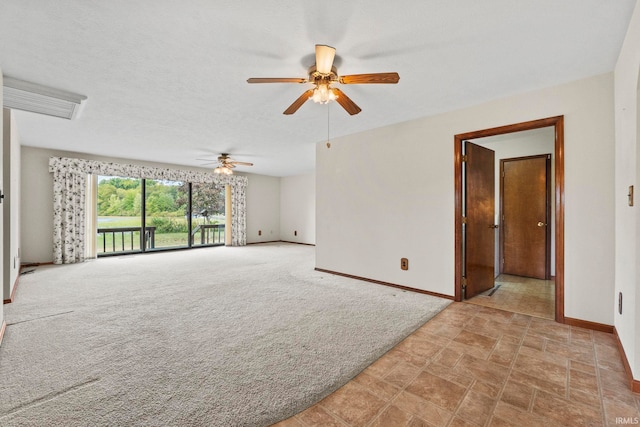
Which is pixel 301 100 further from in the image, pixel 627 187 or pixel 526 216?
pixel 526 216

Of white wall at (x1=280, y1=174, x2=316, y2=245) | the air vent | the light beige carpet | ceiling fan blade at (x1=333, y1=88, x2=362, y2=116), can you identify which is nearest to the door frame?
the light beige carpet

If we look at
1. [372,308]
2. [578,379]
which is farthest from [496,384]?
[372,308]

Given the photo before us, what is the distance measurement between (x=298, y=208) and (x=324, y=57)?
6888 mm

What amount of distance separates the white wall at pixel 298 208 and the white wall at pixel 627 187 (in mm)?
6538

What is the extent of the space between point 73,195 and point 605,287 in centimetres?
802

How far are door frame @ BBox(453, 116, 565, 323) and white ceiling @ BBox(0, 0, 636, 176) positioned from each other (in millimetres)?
358

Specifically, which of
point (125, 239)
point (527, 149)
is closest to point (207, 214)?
point (125, 239)

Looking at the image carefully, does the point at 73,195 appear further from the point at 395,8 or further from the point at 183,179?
the point at 395,8

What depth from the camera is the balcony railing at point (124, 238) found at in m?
6.30

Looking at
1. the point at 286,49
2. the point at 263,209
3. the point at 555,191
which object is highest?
the point at 286,49

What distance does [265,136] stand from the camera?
4.35m

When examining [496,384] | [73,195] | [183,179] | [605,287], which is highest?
[183,179]

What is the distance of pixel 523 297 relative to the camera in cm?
333

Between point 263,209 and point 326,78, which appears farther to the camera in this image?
point 263,209
